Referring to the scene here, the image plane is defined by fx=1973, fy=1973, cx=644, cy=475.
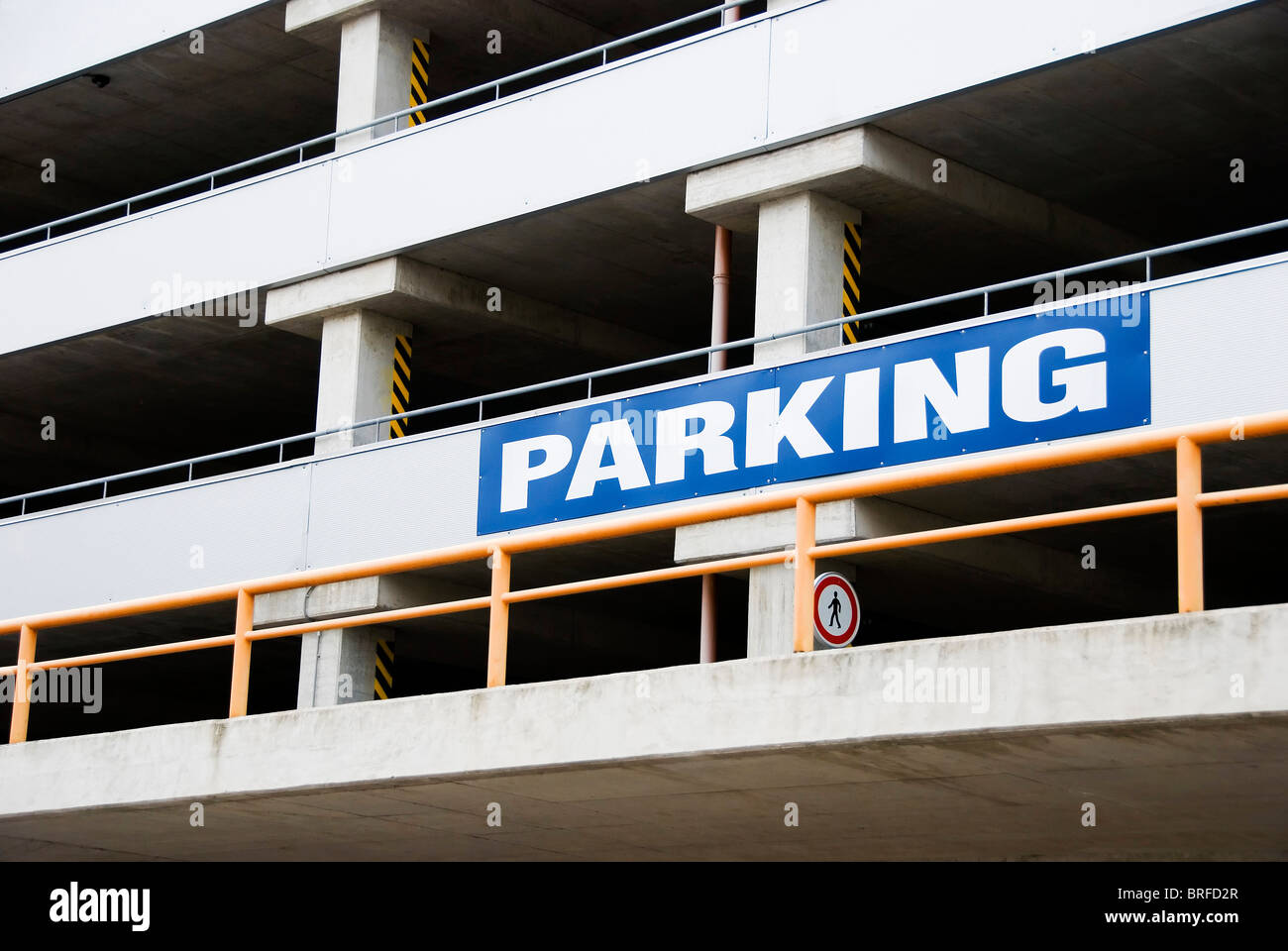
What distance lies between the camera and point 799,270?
1725 centimetres

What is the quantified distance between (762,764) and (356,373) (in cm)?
1105

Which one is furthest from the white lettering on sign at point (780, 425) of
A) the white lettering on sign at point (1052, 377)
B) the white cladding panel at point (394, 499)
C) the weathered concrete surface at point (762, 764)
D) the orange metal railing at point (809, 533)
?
the weathered concrete surface at point (762, 764)

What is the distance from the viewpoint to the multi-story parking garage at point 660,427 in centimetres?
1057

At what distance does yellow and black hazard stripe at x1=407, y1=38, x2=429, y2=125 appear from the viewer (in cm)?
2181

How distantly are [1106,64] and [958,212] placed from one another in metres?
2.31

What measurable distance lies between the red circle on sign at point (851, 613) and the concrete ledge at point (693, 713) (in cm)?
490

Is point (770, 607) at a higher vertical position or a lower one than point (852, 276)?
lower

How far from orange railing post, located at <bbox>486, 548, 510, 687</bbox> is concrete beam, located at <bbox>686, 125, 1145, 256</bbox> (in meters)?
6.04

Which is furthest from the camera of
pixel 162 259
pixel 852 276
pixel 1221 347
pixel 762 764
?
pixel 162 259

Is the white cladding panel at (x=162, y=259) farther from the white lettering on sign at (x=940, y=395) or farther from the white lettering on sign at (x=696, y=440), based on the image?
the white lettering on sign at (x=940, y=395)

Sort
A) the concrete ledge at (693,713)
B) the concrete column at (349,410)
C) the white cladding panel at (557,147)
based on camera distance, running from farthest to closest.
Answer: the concrete column at (349,410) → the white cladding panel at (557,147) → the concrete ledge at (693,713)

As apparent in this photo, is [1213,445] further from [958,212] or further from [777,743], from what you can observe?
[777,743]

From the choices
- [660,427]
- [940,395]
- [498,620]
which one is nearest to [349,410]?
[660,427]

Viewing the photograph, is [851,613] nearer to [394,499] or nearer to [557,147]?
[394,499]
